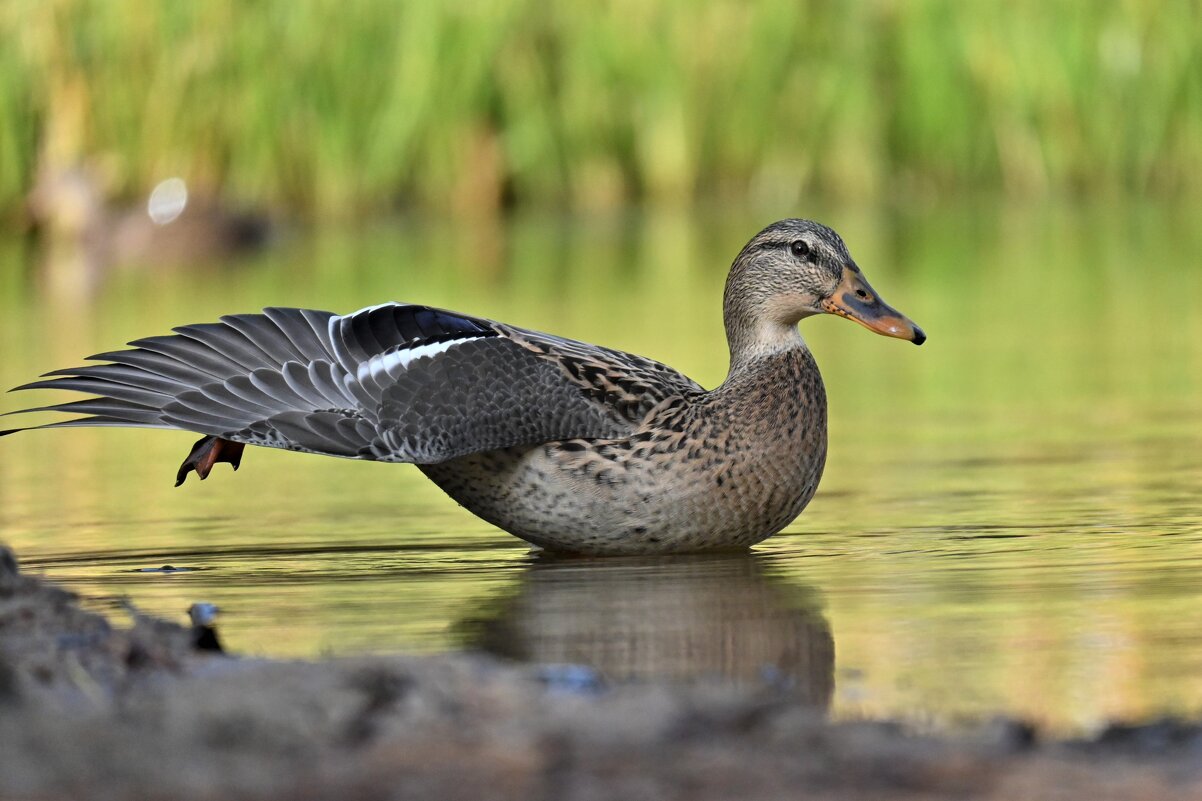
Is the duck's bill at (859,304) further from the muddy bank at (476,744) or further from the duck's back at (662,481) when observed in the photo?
the muddy bank at (476,744)

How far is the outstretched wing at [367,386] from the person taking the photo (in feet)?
17.2

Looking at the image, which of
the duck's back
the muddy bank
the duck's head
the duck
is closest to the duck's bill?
the duck's head

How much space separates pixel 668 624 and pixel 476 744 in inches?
47.4

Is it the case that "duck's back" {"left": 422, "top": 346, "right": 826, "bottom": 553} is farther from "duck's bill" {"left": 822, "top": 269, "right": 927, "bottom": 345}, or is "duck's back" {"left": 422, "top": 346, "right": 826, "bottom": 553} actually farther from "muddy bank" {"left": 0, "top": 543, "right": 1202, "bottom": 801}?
"muddy bank" {"left": 0, "top": 543, "right": 1202, "bottom": 801}

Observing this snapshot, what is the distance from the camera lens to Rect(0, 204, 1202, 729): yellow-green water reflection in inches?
153

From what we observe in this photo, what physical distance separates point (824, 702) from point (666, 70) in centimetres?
1474

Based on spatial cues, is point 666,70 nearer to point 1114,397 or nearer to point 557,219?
point 557,219

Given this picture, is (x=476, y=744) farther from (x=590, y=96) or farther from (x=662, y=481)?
(x=590, y=96)

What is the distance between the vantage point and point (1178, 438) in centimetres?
702

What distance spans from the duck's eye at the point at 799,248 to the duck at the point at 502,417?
37cm

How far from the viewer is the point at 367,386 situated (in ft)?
17.7

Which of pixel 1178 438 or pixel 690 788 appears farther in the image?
pixel 1178 438

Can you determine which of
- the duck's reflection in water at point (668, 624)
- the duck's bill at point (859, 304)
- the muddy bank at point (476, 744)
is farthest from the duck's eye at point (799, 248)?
the muddy bank at point (476, 744)

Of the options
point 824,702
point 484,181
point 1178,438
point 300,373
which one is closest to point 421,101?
point 484,181
